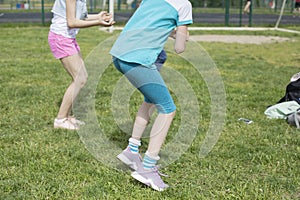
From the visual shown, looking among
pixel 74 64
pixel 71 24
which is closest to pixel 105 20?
pixel 71 24

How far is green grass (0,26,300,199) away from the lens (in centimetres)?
305

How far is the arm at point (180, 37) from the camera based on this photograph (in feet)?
9.50

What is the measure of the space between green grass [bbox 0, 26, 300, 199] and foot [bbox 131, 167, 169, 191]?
0.05 meters

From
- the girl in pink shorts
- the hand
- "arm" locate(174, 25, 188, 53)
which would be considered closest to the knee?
the girl in pink shorts

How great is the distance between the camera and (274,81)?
706cm

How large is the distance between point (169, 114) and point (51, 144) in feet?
4.34

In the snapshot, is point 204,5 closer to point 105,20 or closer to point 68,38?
point 68,38

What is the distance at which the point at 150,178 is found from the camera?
10.1ft

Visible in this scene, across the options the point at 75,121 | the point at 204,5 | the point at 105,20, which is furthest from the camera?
the point at 204,5

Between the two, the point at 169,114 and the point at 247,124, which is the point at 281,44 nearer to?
the point at 247,124

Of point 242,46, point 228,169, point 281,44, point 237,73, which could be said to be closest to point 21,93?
point 228,169

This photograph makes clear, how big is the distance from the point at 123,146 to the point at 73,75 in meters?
0.96

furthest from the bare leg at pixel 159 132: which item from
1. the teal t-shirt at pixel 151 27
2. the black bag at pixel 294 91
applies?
the black bag at pixel 294 91

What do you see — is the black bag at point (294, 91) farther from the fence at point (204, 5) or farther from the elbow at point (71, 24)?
the fence at point (204, 5)
